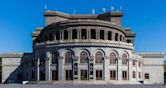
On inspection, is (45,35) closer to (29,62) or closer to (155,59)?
Answer: (29,62)

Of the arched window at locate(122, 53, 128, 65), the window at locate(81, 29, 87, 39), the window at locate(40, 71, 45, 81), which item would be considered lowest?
the window at locate(40, 71, 45, 81)

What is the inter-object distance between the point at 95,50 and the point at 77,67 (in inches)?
196

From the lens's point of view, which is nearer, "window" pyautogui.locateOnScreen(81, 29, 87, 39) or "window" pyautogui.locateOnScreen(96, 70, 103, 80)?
"window" pyautogui.locateOnScreen(96, 70, 103, 80)

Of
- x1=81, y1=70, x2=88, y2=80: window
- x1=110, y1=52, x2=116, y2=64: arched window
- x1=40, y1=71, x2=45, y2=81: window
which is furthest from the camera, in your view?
x1=40, y1=71, x2=45, y2=81: window

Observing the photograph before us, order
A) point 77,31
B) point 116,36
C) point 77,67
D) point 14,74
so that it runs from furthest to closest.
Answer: point 14,74, point 116,36, point 77,31, point 77,67

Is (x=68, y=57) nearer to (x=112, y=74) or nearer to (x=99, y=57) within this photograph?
(x=99, y=57)

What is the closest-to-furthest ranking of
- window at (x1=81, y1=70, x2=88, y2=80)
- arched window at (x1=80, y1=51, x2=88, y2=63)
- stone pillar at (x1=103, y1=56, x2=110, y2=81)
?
window at (x1=81, y1=70, x2=88, y2=80) → arched window at (x1=80, y1=51, x2=88, y2=63) → stone pillar at (x1=103, y1=56, x2=110, y2=81)

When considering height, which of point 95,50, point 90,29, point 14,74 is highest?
point 90,29

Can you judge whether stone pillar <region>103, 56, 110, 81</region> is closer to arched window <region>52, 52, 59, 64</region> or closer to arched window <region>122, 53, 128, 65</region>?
arched window <region>122, 53, 128, 65</region>

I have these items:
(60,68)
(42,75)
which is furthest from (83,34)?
(42,75)

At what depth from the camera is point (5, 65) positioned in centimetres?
8538

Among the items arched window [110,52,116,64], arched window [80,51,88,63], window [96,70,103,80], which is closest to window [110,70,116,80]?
arched window [110,52,116,64]

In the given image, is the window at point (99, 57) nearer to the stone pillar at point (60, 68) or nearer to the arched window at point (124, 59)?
the arched window at point (124, 59)

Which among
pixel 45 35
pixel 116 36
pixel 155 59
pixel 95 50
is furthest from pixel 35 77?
pixel 155 59
